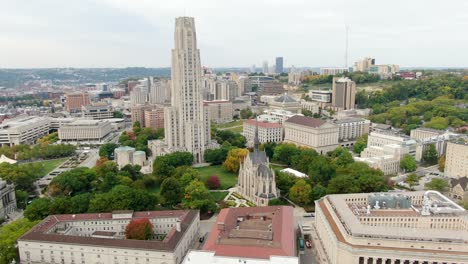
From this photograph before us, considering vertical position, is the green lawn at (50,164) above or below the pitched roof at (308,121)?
below

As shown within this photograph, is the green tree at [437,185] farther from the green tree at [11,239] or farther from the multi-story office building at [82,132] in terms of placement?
the multi-story office building at [82,132]

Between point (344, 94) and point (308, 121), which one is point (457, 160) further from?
point (344, 94)

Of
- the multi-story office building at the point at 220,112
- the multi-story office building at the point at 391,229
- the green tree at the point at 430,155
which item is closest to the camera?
the multi-story office building at the point at 391,229

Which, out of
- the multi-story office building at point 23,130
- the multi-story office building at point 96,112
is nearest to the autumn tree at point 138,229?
the multi-story office building at point 23,130

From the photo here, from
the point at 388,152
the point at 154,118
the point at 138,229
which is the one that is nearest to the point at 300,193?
the point at 138,229

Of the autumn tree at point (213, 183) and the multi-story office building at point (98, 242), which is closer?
the multi-story office building at point (98, 242)
